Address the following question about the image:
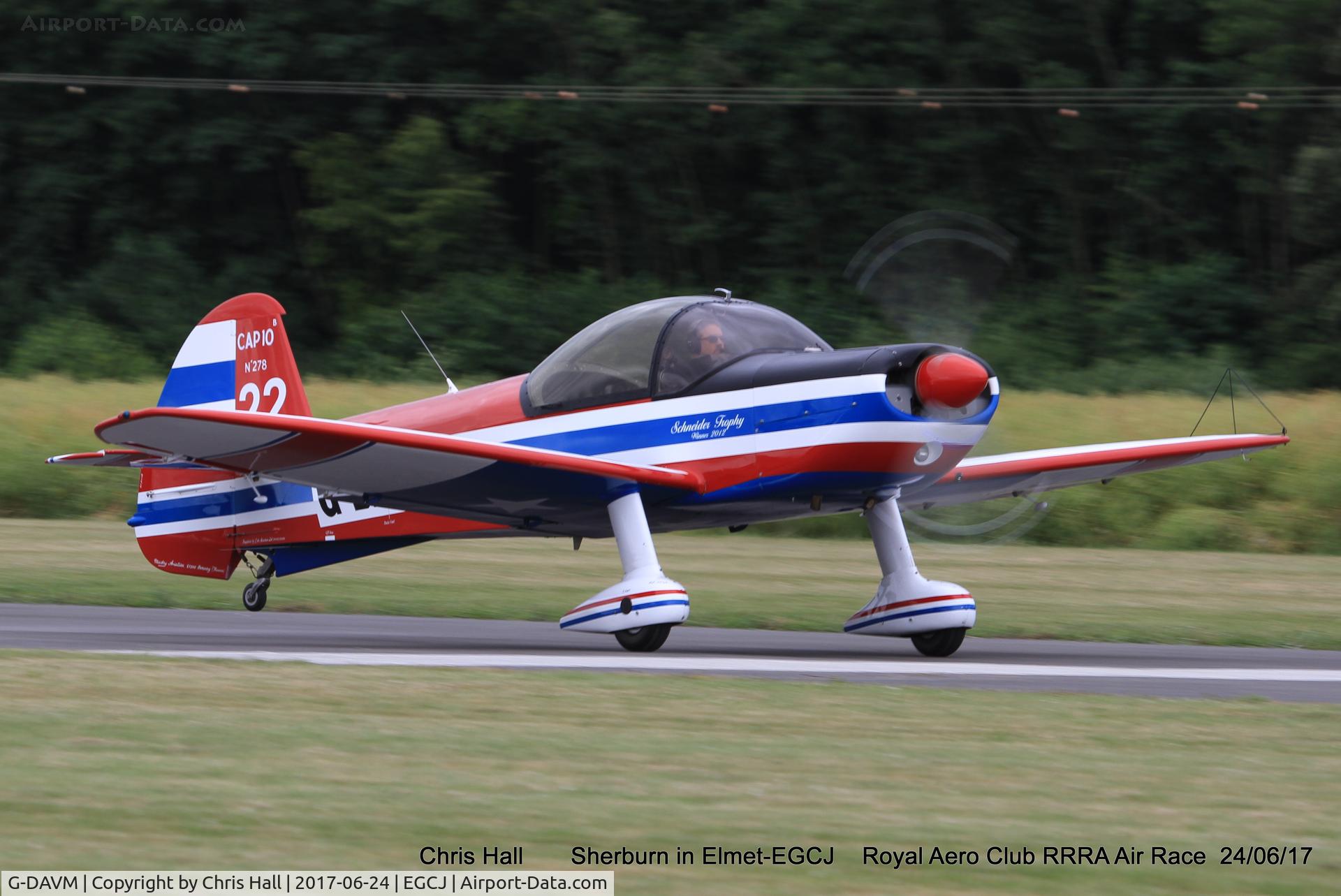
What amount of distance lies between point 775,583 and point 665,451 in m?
6.13

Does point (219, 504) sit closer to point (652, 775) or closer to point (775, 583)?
point (775, 583)

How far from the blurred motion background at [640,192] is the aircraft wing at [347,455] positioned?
14.4 meters

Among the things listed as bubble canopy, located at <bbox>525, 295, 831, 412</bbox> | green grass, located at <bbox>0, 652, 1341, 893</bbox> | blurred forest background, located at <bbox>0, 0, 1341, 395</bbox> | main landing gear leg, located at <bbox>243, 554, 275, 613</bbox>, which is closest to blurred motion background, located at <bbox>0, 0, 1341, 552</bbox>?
blurred forest background, located at <bbox>0, 0, 1341, 395</bbox>

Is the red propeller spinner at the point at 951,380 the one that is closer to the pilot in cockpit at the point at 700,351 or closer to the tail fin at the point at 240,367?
the pilot in cockpit at the point at 700,351

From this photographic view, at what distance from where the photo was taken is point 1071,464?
11.4 metres

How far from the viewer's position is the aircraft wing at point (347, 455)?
29.0 feet

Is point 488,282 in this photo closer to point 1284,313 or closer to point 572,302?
point 572,302

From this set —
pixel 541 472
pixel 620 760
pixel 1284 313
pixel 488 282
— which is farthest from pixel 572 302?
pixel 620 760

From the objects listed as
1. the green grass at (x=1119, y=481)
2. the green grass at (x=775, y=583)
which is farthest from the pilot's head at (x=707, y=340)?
the green grass at (x=1119, y=481)

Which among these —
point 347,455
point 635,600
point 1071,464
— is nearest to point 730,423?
point 635,600

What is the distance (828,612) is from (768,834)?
344 inches

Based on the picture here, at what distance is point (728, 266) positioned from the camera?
39.8 meters

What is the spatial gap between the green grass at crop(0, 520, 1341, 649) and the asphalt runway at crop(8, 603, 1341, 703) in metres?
0.85
